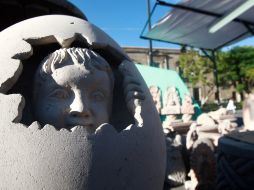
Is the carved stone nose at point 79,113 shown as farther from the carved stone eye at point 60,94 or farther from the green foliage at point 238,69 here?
the green foliage at point 238,69

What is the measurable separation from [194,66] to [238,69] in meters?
13.2

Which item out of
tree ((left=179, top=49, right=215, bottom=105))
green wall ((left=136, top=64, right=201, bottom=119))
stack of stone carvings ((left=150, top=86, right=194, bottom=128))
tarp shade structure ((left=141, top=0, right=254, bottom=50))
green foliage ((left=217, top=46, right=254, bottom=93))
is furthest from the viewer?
green foliage ((left=217, top=46, right=254, bottom=93))

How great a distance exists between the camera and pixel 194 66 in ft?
82.9

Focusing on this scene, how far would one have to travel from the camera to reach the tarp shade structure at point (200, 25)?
24.6 ft

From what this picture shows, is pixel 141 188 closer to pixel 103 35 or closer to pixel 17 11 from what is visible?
pixel 103 35

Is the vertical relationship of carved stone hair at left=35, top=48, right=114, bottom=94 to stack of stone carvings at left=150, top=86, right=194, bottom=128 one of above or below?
above

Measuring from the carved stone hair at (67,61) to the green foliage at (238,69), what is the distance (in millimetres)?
32971

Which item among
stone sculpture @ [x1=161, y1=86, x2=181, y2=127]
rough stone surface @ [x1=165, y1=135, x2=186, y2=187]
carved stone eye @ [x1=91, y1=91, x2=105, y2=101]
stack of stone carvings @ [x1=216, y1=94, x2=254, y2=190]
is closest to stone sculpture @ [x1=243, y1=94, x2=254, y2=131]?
rough stone surface @ [x1=165, y1=135, x2=186, y2=187]

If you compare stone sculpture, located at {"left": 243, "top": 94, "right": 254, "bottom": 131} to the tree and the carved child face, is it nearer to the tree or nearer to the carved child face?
the carved child face

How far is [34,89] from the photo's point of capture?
144cm

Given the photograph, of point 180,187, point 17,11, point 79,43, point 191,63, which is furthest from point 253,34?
point 191,63

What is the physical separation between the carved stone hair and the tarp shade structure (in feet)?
20.6

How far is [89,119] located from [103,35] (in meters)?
0.49

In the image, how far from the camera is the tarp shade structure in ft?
24.6
